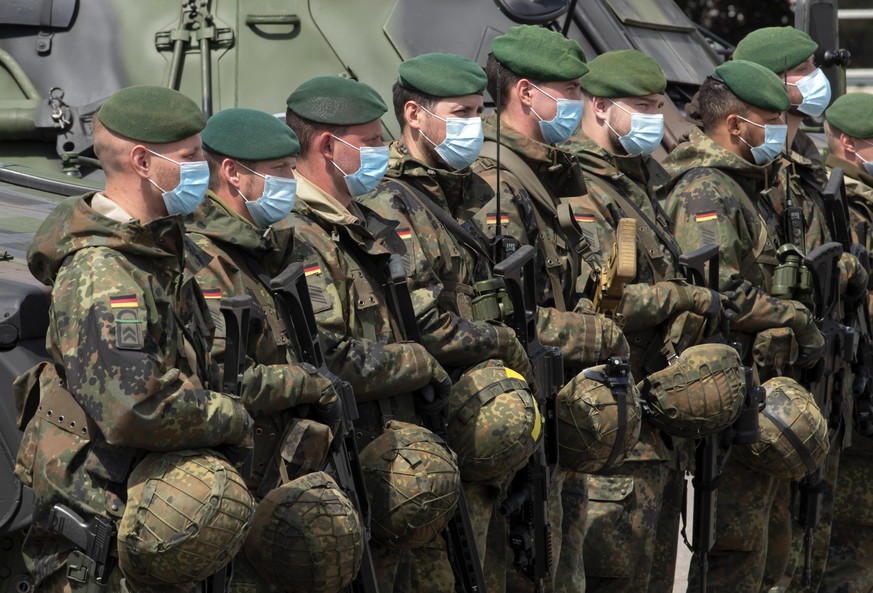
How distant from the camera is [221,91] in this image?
271 inches

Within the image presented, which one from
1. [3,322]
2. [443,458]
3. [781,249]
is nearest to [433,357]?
[443,458]

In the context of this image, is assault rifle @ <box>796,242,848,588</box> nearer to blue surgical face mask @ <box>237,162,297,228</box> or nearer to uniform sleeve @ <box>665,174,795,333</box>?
uniform sleeve @ <box>665,174,795,333</box>

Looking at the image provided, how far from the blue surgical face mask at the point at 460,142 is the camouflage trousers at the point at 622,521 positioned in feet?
4.04

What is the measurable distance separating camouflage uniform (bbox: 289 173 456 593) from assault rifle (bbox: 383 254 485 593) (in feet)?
0.10

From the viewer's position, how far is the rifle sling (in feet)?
19.0

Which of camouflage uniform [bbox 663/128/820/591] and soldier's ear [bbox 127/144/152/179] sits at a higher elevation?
soldier's ear [bbox 127/144/152/179]

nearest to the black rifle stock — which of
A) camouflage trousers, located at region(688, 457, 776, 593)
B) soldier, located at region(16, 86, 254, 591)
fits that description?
soldier, located at region(16, 86, 254, 591)

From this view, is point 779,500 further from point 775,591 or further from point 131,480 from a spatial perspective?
point 131,480

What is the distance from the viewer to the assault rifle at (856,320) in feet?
23.4

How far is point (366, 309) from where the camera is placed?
495cm

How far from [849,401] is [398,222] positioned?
9.42 feet

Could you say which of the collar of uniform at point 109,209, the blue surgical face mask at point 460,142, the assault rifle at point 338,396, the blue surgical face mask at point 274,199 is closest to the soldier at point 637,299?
the blue surgical face mask at point 460,142

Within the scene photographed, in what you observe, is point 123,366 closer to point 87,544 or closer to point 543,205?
point 87,544

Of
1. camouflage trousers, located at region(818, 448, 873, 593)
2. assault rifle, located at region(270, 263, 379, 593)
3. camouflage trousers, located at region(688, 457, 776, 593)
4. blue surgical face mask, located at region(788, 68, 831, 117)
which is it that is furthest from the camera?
camouflage trousers, located at region(818, 448, 873, 593)
